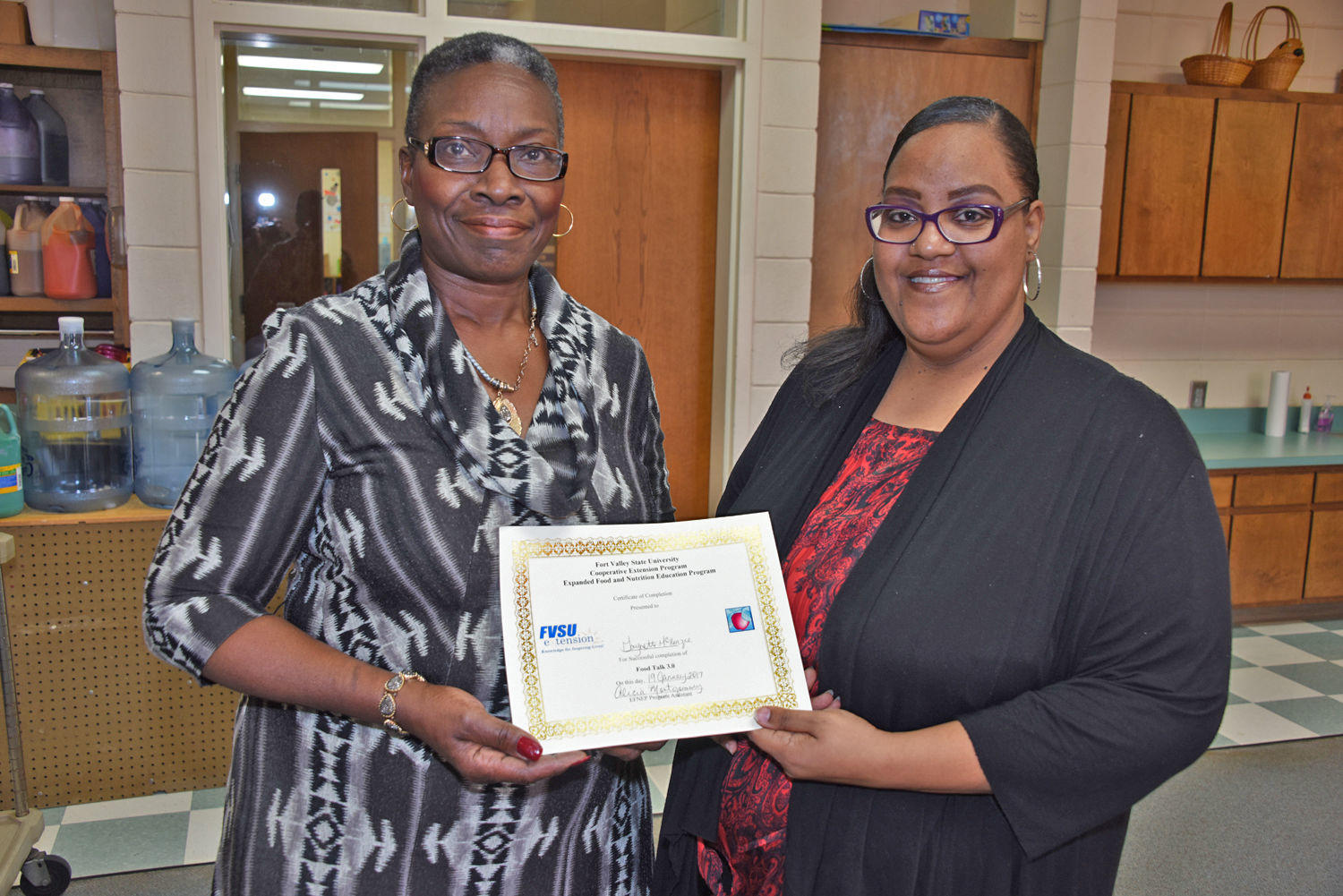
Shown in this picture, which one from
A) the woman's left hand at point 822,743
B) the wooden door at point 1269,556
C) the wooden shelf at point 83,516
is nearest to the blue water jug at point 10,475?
the wooden shelf at point 83,516

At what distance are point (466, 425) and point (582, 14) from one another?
10.5 ft

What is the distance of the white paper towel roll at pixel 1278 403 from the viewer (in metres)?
5.05

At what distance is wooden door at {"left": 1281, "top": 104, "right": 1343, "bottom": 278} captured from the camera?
4.66 m

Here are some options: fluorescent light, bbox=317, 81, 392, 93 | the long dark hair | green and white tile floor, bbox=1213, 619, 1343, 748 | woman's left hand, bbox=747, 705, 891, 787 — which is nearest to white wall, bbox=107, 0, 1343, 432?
fluorescent light, bbox=317, 81, 392, 93

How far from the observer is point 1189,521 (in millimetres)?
1140

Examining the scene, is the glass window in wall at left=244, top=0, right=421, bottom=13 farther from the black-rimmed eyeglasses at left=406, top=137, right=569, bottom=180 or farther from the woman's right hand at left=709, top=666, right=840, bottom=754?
the woman's right hand at left=709, top=666, right=840, bottom=754

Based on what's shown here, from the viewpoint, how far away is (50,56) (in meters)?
3.71

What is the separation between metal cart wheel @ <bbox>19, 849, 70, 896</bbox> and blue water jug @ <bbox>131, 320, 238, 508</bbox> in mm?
969

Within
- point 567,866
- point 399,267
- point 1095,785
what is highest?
Result: point 399,267

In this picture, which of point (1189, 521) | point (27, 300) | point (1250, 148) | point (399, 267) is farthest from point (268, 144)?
point (1250, 148)

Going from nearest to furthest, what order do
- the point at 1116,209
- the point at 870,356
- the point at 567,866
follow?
the point at 567,866
the point at 870,356
the point at 1116,209

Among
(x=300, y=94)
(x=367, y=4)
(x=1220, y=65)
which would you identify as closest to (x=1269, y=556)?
(x=1220, y=65)

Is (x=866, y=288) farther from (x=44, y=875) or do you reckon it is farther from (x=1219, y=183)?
(x=1219, y=183)

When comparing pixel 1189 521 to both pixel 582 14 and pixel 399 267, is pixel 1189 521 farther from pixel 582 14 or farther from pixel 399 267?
pixel 582 14
